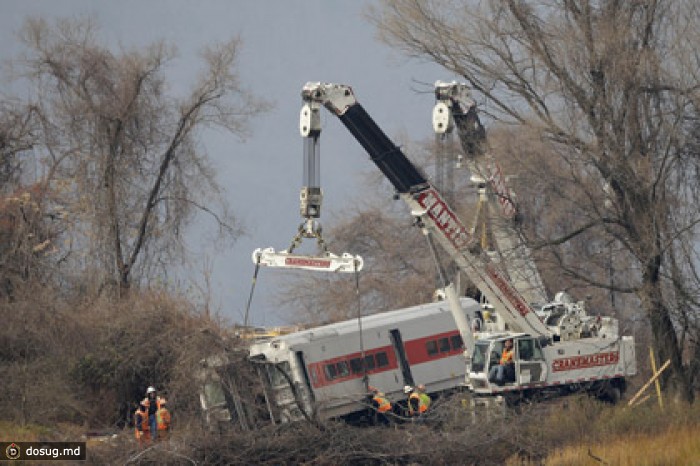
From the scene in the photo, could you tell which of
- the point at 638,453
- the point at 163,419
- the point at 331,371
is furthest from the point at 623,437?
the point at 163,419

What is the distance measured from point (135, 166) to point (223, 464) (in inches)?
864

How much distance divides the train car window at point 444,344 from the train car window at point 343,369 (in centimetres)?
308

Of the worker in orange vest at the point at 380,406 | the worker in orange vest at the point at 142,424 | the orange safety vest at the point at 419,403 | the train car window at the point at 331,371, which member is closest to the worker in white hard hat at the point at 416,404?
the orange safety vest at the point at 419,403

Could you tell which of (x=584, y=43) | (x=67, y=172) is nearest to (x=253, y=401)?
(x=584, y=43)

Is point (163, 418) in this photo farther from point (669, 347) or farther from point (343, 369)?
point (669, 347)

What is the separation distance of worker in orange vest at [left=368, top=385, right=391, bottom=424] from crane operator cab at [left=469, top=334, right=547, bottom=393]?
220 centimetres

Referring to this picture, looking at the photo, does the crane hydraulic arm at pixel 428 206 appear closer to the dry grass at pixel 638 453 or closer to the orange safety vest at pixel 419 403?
the orange safety vest at pixel 419 403

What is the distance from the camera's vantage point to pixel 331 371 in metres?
32.1

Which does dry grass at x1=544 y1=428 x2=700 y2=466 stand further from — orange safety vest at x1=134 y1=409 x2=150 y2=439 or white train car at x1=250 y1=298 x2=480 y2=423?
→ orange safety vest at x1=134 y1=409 x2=150 y2=439

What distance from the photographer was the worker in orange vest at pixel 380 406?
30422 mm

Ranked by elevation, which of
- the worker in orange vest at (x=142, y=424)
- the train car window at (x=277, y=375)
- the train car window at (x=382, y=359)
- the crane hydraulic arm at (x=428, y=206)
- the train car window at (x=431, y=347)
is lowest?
the worker in orange vest at (x=142, y=424)

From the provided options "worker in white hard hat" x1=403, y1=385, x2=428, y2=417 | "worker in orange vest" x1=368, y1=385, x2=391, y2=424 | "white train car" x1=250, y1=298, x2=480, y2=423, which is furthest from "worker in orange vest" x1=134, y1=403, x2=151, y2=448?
"worker in white hard hat" x1=403, y1=385, x2=428, y2=417

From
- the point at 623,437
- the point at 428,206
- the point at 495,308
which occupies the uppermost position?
the point at 428,206

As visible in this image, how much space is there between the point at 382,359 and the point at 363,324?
1006 millimetres
